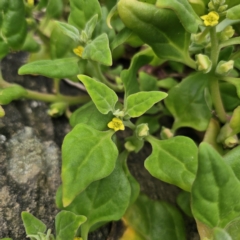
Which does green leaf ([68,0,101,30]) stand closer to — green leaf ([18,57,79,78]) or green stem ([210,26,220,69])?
green leaf ([18,57,79,78])

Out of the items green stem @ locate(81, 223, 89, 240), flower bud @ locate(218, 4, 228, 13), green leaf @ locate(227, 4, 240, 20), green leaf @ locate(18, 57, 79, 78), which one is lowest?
green stem @ locate(81, 223, 89, 240)

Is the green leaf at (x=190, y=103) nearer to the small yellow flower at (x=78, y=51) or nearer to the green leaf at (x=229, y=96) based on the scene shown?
the green leaf at (x=229, y=96)

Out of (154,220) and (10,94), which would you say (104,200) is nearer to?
(154,220)

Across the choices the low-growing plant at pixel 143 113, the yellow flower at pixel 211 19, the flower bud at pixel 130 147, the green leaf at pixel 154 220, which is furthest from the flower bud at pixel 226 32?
the green leaf at pixel 154 220

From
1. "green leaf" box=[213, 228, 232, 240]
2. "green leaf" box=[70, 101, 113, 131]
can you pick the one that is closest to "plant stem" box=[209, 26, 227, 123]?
"green leaf" box=[70, 101, 113, 131]

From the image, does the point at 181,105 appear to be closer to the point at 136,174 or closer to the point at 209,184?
the point at 136,174

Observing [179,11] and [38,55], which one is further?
[38,55]

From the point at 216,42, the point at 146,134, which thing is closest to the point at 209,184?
the point at 146,134
